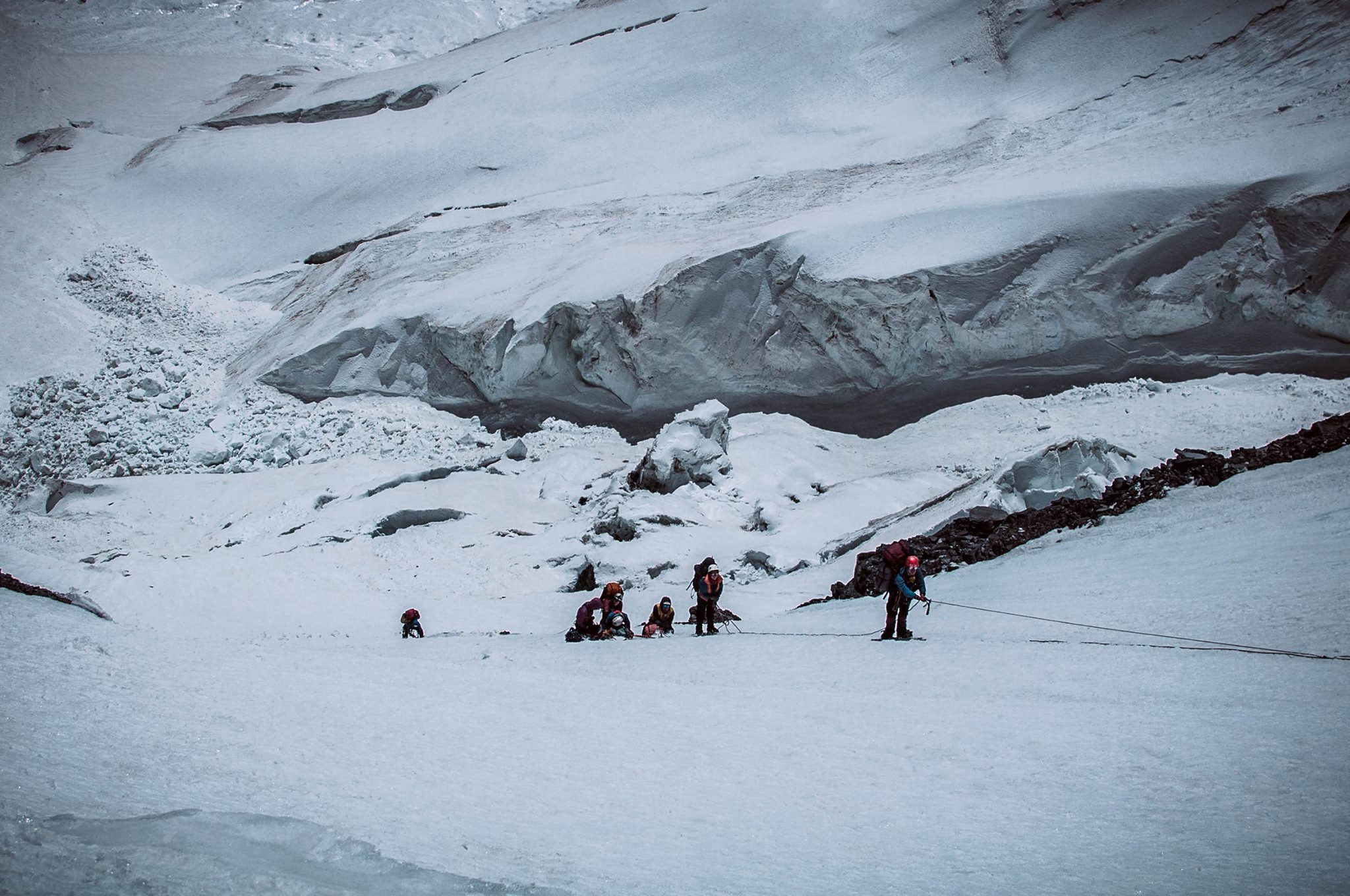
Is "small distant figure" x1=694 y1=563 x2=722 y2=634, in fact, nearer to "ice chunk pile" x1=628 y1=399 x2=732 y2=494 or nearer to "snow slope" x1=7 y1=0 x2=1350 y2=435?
"ice chunk pile" x1=628 y1=399 x2=732 y2=494

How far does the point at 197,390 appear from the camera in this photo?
18.0 meters

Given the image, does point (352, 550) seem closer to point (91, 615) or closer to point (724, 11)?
point (91, 615)

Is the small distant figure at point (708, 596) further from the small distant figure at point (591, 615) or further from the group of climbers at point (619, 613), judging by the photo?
the small distant figure at point (591, 615)

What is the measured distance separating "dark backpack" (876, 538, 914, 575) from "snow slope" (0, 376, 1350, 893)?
576mm

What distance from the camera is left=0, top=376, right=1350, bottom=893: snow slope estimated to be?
8.61ft

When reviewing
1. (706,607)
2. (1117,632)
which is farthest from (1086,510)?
(706,607)

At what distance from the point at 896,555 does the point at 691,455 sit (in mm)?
6764

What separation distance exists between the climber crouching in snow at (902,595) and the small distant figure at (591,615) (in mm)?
2347

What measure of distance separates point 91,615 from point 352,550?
238 inches

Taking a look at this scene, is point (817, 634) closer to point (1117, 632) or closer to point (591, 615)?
point (591, 615)

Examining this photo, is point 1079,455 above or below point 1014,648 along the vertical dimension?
above

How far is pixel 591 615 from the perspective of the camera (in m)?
7.71

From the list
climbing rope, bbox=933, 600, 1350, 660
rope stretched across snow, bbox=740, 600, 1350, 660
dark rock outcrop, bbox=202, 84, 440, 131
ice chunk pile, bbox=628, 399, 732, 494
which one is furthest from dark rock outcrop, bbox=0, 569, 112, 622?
dark rock outcrop, bbox=202, 84, 440, 131

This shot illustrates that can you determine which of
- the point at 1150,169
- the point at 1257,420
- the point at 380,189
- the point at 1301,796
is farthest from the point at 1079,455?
the point at 380,189
